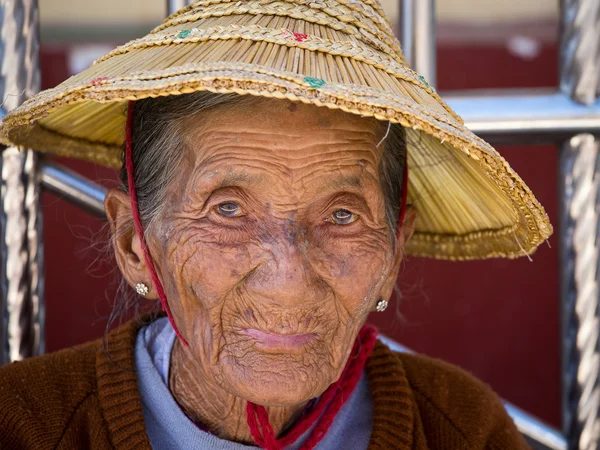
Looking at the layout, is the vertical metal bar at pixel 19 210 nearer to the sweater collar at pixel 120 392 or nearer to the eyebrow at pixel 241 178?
the sweater collar at pixel 120 392

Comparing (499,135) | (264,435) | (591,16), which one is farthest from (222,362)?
(591,16)

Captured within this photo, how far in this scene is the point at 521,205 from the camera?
6.51 ft

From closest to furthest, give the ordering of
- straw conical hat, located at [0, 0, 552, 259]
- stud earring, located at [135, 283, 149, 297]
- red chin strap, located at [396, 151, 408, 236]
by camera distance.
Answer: straw conical hat, located at [0, 0, 552, 259] → stud earring, located at [135, 283, 149, 297] → red chin strap, located at [396, 151, 408, 236]

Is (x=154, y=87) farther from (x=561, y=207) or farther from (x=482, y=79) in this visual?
(x=482, y=79)

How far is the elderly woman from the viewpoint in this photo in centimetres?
175

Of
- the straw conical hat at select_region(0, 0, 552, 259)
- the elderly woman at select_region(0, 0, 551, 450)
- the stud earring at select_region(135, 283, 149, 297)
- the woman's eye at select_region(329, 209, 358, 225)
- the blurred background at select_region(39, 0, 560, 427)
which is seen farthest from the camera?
the blurred background at select_region(39, 0, 560, 427)

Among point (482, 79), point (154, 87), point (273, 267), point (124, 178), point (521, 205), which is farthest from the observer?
point (482, 79)

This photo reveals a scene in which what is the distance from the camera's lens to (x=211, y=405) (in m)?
2.20

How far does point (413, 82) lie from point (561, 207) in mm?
724

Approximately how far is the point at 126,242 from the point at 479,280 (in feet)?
9.14

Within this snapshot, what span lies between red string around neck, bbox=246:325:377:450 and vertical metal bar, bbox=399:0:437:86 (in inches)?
29.1

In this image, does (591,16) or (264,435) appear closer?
(264,435)

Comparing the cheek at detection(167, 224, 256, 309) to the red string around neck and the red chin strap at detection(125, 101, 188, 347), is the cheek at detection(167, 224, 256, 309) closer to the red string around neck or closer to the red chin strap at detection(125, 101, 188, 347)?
A: the red chin strap at detection(125, 101, 188, 347)

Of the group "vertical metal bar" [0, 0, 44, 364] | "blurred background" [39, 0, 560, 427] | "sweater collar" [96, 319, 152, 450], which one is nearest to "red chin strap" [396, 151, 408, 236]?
"sweater collar" [96, 319, 152, 450]
